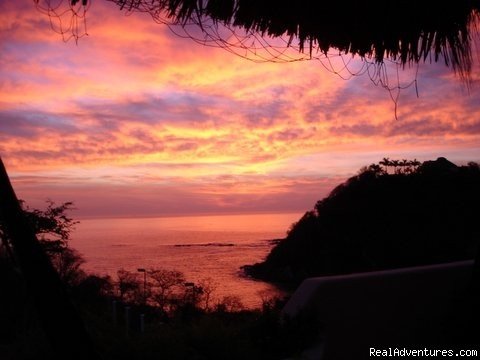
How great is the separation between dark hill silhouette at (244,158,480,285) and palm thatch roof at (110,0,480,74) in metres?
32.0

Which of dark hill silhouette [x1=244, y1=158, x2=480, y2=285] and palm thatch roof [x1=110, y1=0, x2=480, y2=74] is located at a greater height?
palm thatch roof [x1=110, y1=0, x2=480, y2=74]

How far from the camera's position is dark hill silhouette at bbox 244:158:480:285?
38.7 metres

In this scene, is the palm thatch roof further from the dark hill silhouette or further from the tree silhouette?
the dark hill silhouette

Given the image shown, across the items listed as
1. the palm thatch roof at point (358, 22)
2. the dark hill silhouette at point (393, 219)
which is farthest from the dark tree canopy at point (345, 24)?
the dark hill silhouette at point (393, 219)

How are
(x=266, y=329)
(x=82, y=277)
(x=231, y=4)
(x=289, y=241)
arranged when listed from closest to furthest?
(x=231, y=4) < (x=266, y=329) < (x=82, y=277) < (x=289, y=241)

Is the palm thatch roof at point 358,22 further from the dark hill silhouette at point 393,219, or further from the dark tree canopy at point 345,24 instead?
the dark hill silhouette at point 393,219

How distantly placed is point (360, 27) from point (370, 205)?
1733 inches

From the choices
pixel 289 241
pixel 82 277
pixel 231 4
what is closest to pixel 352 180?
pixel 289 241

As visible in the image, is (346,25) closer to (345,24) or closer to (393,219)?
(345,24)

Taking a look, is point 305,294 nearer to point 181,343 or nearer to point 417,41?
point 181,343

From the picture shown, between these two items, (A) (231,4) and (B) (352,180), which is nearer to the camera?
(A) (231,4)

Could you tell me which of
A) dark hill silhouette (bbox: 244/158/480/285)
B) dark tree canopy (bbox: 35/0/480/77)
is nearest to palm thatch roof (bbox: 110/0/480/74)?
dark tree canopy (bbox: 35/0/480/77)

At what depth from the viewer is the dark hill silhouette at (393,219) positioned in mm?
38719

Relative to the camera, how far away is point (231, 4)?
381 centimetres
